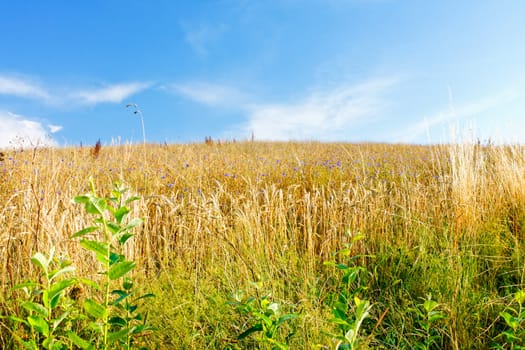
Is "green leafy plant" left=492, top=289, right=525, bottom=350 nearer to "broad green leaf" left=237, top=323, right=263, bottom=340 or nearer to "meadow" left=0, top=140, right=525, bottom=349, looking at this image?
"meadow" left=0, top=140, right=525, bottom=349

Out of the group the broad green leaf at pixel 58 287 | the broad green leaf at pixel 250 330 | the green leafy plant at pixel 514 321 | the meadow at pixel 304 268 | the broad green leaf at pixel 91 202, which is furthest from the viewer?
the meadow at pixel 304 268

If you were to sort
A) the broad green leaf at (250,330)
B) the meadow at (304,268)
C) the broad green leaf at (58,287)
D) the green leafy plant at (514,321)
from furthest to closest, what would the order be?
the meadow at (304,268) → the green leafy plant at (514,321) → the broad green leaf at (250,330) → the broad green leaf at (58,287)

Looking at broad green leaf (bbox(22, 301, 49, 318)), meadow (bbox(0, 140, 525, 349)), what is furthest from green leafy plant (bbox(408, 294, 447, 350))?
broad green leaf (bbox(22, 301, 49, 318))

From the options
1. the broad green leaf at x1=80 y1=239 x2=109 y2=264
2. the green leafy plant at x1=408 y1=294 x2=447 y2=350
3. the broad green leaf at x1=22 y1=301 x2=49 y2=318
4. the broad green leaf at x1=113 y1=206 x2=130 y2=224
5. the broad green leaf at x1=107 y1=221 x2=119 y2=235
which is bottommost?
the green leafy plant at x1=408 y1=294 x2=447 y2=350

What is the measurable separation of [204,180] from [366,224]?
2542mm

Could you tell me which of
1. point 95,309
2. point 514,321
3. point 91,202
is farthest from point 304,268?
point 91,202

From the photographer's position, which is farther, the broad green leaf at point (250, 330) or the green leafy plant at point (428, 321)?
the green leafy plant at point (428, 321)

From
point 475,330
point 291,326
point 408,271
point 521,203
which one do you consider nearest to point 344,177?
point 521,203

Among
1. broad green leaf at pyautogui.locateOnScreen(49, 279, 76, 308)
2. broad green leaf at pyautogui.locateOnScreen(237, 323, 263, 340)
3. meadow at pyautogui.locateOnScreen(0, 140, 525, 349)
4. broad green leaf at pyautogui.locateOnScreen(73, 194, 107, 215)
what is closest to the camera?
broad green leaf at pyautogui.locateOnScreen(73, 194, 107, 215)

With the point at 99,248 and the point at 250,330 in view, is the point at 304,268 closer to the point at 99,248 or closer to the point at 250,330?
the point at 250,330

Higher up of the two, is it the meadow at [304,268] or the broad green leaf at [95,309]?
the broad green leaf at [95,309]

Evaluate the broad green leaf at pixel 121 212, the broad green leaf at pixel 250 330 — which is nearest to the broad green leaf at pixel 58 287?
the broad green leaf at pixel 121 212

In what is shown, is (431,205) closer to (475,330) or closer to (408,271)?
(408,271)

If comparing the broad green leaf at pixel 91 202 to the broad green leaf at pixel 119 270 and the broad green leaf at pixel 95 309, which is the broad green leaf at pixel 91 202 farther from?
A: the broad green leaf at pixel 95 309
